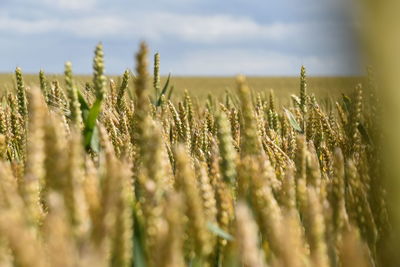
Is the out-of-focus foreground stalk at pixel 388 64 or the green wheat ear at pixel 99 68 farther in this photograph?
the green wheat ear at pixel 99 68

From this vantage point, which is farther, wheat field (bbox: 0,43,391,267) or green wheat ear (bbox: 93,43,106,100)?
green wheat ear (bbox: 93,43,106,100)

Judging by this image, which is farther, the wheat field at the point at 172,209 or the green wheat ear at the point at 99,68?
the green wheat ear at the point at 99,68

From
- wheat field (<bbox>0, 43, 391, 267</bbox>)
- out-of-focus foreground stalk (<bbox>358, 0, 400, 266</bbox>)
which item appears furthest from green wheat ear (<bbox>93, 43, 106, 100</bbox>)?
out-of-focus foreground stalk (<bbox>358, 0, 400, 266</bbox>)

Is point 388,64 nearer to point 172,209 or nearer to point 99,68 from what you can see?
point 172,209

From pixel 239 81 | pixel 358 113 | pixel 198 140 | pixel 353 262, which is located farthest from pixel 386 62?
pixel 198 140

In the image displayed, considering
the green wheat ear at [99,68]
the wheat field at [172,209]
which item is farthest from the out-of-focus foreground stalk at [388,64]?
the green wheat ear at [99,68]

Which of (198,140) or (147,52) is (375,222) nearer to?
(147,52)

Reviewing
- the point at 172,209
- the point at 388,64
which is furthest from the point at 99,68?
the point at 388,64

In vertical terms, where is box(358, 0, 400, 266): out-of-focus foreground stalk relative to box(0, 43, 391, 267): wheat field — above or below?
above

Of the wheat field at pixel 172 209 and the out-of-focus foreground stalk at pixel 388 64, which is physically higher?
the out-of-focus foreground stalk at pixel 388 64

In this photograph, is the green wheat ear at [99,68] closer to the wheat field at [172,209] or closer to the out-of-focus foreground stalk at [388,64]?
the wheat field at [172,209]

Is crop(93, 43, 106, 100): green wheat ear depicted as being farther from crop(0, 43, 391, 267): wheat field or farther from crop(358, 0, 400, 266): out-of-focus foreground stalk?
crop(358, 0, 400, 266): out-of-focus foreground stalk

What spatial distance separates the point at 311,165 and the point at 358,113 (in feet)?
0.71

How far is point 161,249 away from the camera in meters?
0.53
